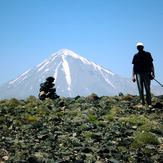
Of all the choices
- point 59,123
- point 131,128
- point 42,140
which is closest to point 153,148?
point 131,128

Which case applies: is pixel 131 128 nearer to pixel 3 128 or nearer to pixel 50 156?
pixel 50 156

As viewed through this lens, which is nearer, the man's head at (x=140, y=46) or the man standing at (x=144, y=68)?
the man's head at (x=140, y=46)

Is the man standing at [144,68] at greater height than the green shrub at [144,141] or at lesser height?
greater

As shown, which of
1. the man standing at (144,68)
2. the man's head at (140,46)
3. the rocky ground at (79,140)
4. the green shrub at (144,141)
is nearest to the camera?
the rocky ground at (79,140)

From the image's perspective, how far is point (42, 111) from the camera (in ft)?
38.0

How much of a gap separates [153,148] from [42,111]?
21.8 feet

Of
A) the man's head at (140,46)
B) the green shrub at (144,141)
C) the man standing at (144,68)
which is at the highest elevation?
the man's head at (140,46)

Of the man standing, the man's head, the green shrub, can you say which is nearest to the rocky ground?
the green shrub

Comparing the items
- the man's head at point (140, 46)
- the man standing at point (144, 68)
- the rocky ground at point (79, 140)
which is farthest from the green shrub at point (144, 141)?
the man's head at point (140, 46)

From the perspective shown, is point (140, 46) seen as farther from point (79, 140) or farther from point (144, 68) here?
point (79, 140)

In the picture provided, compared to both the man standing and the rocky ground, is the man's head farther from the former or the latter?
the rocky ground

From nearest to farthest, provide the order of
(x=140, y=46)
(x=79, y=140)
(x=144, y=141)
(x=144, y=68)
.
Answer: (x=144, y=141)
(x=79, y=140)
(x=140, y=46)
(x=144, y=68)

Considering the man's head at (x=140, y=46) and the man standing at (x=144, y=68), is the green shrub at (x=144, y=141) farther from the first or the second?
the man's head at (x=140, y=46)

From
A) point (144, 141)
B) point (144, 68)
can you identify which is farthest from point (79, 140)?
point (144, 68)
